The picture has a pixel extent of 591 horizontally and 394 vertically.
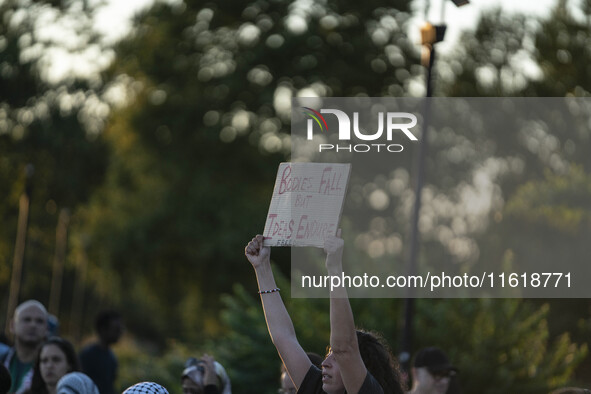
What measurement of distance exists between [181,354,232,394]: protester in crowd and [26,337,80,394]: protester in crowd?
0.87m

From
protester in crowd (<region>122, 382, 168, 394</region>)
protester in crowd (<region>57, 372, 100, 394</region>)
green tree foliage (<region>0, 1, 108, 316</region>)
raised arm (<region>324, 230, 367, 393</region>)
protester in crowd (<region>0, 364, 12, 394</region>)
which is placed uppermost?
raised arm (<region>324, 230, 367, 393</region>)

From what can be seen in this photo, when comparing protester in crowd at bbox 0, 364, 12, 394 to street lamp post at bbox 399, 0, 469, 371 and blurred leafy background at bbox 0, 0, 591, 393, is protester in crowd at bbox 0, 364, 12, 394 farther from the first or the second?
blurred leafy background at bbox 0, 0, 591, 393

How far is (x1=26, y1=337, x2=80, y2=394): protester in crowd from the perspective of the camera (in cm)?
745

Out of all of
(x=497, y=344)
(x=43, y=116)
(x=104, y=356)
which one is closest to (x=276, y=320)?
(x=104, y=356)

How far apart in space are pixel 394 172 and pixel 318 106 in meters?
2.78

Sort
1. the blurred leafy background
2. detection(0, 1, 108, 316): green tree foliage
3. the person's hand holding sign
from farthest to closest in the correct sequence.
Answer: detection(0, 1, 108, 316): green tree foliage
the blurred leafy background
the person's hand holding sign

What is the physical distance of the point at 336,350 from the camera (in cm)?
467

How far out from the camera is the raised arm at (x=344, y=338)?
465 cm

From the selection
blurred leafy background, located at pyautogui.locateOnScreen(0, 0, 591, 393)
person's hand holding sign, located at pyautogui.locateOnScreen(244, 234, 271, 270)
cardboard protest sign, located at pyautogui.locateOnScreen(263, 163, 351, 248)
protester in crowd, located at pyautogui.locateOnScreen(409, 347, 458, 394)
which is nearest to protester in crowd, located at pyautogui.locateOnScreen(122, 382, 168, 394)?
person's hand holding sign, located at pyautogui.locateOnScreen(244, 234, 271, 270)

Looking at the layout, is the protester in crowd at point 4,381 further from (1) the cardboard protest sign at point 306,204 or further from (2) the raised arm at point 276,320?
(1) the cardboard protest sign at point 306,204

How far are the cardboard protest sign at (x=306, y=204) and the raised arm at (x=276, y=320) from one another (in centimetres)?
9

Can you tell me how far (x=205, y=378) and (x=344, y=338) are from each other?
2.54m

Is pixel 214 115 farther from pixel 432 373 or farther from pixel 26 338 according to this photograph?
pixel 432 373

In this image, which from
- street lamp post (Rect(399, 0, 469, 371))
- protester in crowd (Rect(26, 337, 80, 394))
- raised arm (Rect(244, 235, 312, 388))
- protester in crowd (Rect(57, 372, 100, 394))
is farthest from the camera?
street lamp post (Rect(399, 0, 469, 371))
